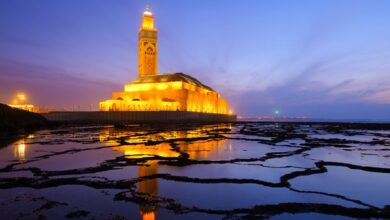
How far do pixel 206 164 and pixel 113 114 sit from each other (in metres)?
40.5

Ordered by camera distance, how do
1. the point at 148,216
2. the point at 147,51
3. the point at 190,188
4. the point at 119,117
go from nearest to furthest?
the point at 148,216, the point at 190,188, the point at 119,117, the point at 147,51

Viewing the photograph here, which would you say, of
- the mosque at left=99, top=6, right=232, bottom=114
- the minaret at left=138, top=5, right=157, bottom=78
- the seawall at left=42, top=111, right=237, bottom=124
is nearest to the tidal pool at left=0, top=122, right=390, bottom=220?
the seawall at left=42, top=111, right=237, bottom=124

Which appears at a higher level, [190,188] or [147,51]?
[147,51]

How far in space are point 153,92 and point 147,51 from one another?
19.4m

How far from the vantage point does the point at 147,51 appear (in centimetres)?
8506

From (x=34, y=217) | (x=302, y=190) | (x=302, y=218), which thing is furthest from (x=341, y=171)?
(x=34, y=217)

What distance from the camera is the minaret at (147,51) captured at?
278 feet

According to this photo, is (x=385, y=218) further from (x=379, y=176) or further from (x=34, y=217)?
(x=34, y=217)

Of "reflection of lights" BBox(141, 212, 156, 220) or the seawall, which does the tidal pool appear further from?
the seawall

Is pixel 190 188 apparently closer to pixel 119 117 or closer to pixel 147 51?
pixel 119 117

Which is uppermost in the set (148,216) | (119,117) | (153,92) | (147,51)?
(147,51)

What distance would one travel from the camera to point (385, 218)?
4.29 metres

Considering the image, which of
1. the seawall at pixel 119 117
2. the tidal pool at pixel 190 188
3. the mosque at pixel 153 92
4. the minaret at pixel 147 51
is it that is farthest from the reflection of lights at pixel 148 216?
the minaret at pixel 147 51

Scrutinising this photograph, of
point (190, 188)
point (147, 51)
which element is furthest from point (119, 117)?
point (190, 188)
